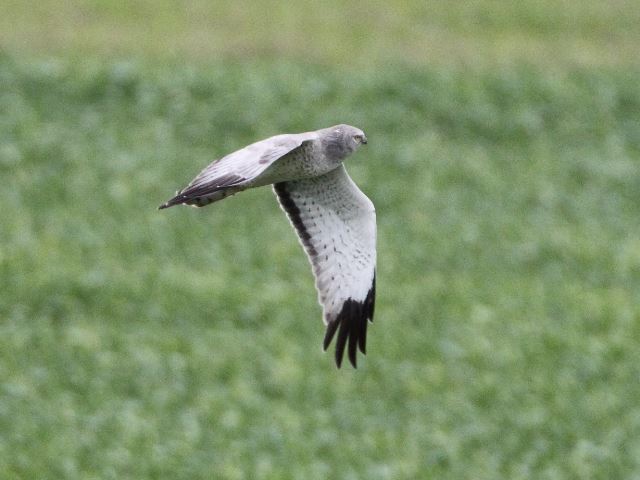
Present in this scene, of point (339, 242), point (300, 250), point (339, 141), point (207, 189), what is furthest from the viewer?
point (300, 250)

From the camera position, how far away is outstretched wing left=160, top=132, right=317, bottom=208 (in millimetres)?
4828

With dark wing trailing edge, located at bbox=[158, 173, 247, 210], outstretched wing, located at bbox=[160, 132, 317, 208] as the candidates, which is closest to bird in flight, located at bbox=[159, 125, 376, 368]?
outstretched wing, located at bbox=[160, 132, 317, 208]

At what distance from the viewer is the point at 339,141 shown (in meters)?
5.48

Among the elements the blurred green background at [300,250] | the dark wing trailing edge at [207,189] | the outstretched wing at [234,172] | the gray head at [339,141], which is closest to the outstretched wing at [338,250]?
the gray head at [339,141]

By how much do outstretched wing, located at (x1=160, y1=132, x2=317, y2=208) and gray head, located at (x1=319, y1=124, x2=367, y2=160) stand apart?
12.8 inches

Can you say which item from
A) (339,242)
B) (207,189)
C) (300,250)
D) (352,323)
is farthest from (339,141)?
(300,250)

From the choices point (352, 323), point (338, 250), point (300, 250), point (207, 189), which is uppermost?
point (300, 250)

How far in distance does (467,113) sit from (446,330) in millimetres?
5067

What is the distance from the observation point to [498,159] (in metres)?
16.2

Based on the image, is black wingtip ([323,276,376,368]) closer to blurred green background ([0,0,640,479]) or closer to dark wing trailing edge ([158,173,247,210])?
dark wing trailing edge ([158,173,247,210])

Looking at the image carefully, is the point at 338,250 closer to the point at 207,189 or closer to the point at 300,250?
the point at 207,189

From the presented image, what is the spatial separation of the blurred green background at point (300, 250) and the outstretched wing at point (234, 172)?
508 cm

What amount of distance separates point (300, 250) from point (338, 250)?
23.7ft

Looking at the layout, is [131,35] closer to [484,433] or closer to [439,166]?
[439,166]
